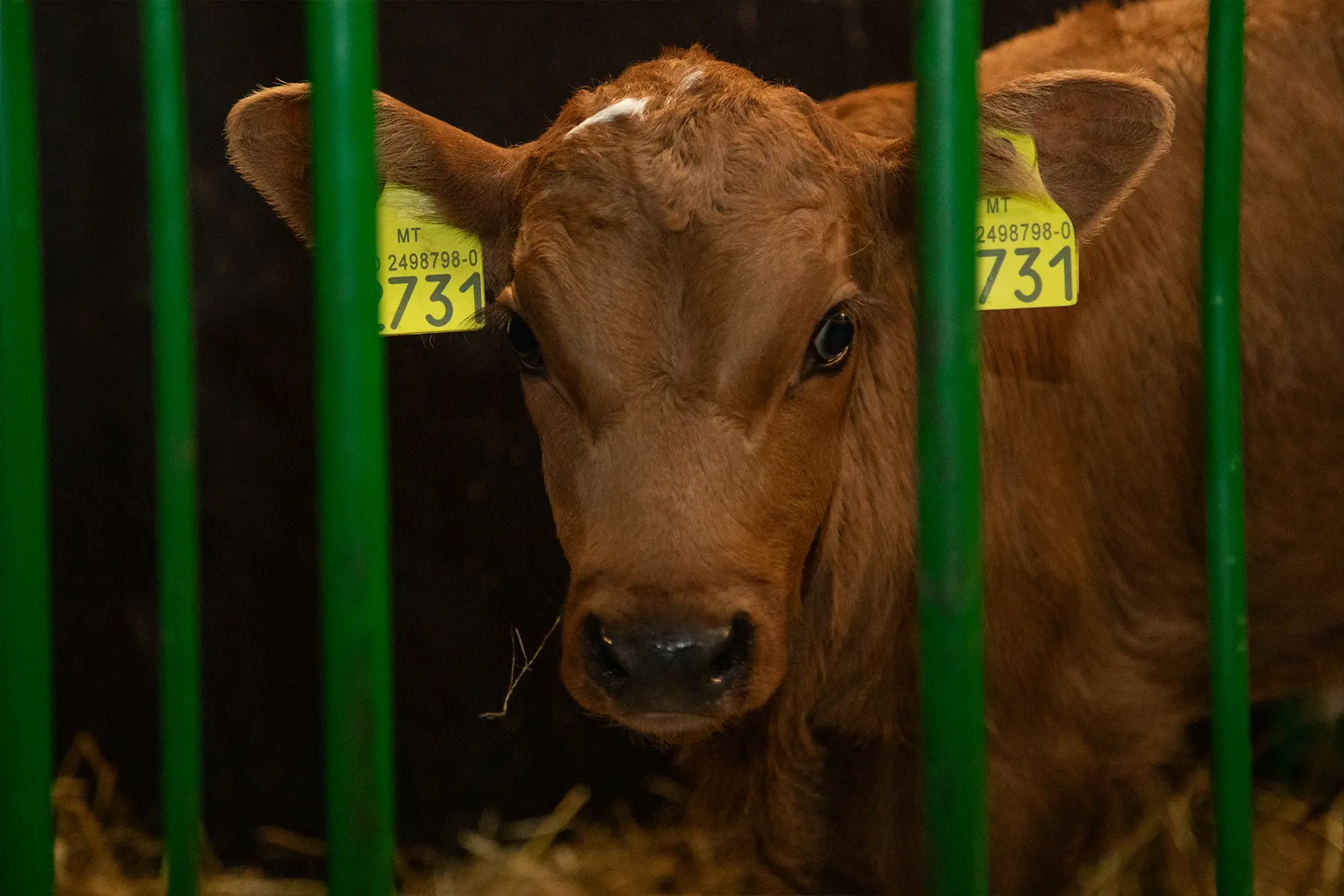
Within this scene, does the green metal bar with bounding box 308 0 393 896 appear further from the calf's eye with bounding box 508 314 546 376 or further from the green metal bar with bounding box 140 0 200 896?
the calf's eye with bounding box 508 314 546 376

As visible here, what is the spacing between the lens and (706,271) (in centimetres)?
179

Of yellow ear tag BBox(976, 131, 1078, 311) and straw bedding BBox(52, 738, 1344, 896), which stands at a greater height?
yellow ear tag BBox(976, 131, 1078, 311)

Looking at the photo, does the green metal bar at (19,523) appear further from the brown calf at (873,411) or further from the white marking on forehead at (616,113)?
the white marking on forehead at (616,113)

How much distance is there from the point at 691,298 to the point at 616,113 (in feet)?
1.59

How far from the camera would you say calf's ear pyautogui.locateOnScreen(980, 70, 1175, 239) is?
1.91 m

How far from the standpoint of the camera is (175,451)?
156 centimetres

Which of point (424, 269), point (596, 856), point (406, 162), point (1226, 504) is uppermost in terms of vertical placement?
point (406, 162)

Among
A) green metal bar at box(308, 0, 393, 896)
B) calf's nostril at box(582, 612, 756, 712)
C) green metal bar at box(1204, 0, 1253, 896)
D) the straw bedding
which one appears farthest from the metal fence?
the straw bedding

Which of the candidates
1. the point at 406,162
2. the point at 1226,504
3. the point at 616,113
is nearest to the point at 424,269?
the point at 406,162

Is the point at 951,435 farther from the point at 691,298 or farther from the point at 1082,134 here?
the point at 1082,134

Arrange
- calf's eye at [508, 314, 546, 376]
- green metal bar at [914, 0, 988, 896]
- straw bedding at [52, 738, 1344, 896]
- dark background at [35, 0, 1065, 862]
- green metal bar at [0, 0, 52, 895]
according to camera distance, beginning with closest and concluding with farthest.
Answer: green metal bar at [914, 0, 988, 896]
green metal bar at [0, 0, 52, 895]
calf's eye at [508, 314, 546, 376]
straw bedding at [52, 738, 1344, 896]
dark background at [35, 0, 1065, 862]

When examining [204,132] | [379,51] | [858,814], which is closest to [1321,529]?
[858,814]

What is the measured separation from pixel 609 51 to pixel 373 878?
8.38ft

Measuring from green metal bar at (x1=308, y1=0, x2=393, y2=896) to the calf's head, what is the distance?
0.54 metres
